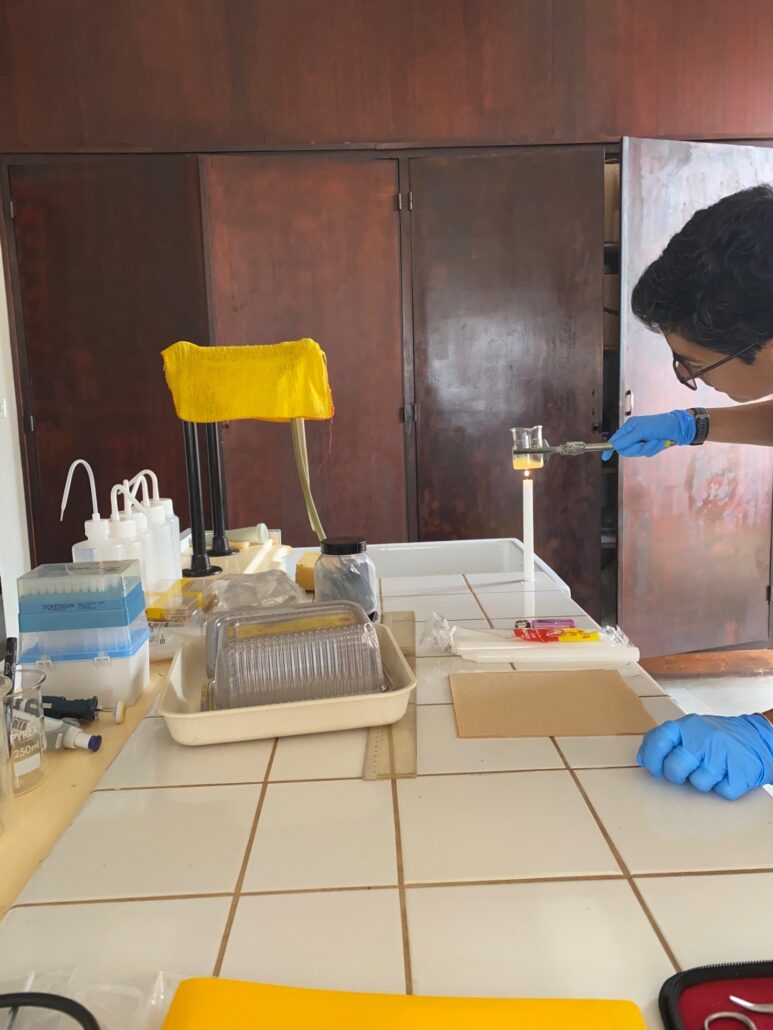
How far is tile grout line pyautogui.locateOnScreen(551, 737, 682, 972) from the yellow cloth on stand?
2.60ft

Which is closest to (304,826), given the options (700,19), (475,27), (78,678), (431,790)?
(431,790)

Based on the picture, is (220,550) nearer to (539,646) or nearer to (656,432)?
(539,646)

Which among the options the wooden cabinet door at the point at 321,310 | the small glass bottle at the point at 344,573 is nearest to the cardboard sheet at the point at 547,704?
the small glass bottle at the point at 344,573

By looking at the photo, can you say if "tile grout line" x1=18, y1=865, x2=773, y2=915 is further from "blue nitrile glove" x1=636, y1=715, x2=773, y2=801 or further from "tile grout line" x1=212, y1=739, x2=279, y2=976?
"blue nitrile glove" x1=636, y1=715, x2=773, y2=801

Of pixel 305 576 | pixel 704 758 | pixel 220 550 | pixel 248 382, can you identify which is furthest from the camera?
pixel 220 550

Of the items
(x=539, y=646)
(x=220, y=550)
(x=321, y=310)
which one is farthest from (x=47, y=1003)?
(x=321, y=310)

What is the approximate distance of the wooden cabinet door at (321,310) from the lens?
8.59 ft

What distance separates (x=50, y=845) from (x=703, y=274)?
1.09 metres

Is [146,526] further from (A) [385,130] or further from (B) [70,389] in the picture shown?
(A) [385,130]

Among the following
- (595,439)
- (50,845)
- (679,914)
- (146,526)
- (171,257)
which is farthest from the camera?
(595,439)

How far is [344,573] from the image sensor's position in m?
1.16

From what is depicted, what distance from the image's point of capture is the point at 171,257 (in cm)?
263

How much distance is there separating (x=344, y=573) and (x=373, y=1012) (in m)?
0.76

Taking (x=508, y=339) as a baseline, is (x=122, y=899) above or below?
below
